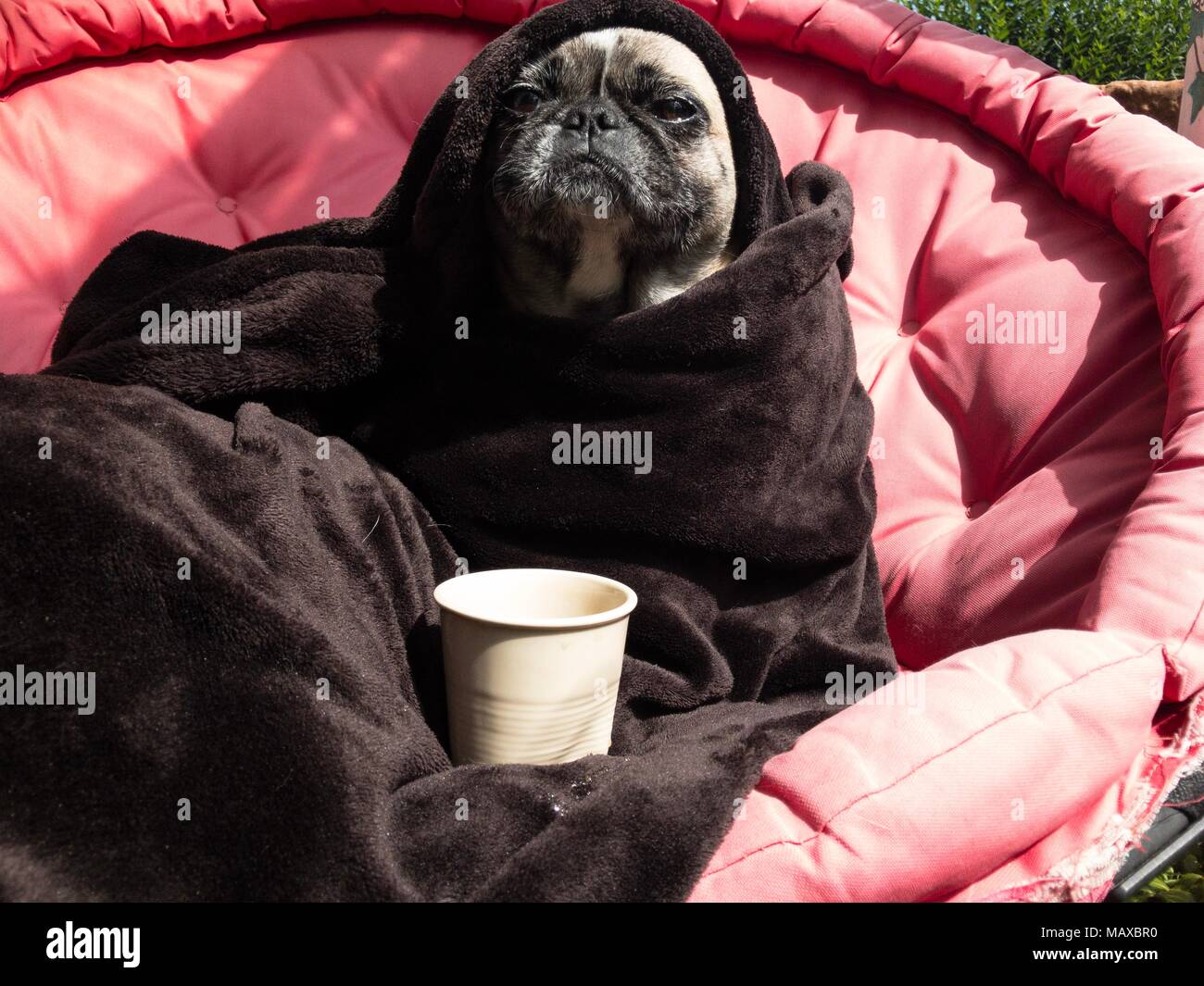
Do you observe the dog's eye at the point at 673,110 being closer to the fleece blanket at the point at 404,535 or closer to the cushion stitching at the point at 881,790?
the fleece blanket at the point at 404,535

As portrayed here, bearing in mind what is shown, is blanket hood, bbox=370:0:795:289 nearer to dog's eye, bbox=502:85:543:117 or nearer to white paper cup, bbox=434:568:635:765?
dog's eye, bbox=502:85:543:117

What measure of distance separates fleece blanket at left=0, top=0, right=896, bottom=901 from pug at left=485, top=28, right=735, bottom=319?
46mm

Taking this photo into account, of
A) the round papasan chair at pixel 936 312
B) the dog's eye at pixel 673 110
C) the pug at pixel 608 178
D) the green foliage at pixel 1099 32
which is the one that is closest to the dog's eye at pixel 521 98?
the pug at pixel 608 178

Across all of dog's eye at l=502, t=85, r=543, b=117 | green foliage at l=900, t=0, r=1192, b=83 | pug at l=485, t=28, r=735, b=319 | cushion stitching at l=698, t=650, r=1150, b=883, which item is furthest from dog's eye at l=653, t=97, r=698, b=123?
green foliage at l=900, t=0, r=1192, b=83

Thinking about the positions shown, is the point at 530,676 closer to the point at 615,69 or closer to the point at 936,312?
the point at 615,69

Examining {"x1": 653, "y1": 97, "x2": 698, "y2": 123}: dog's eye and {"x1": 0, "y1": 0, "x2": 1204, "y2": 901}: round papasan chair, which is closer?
{"x1": 0, "y1": 0, "x2": 1204, "y2": 901}: round papasan chair

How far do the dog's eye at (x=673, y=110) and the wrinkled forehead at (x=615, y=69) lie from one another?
1 cm

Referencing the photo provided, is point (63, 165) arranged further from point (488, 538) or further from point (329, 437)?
point (488, 538)

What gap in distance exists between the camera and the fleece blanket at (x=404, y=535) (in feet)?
2.87

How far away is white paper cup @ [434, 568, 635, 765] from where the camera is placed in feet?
3.51

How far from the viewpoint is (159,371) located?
137 cm

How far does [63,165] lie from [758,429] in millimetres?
1444
